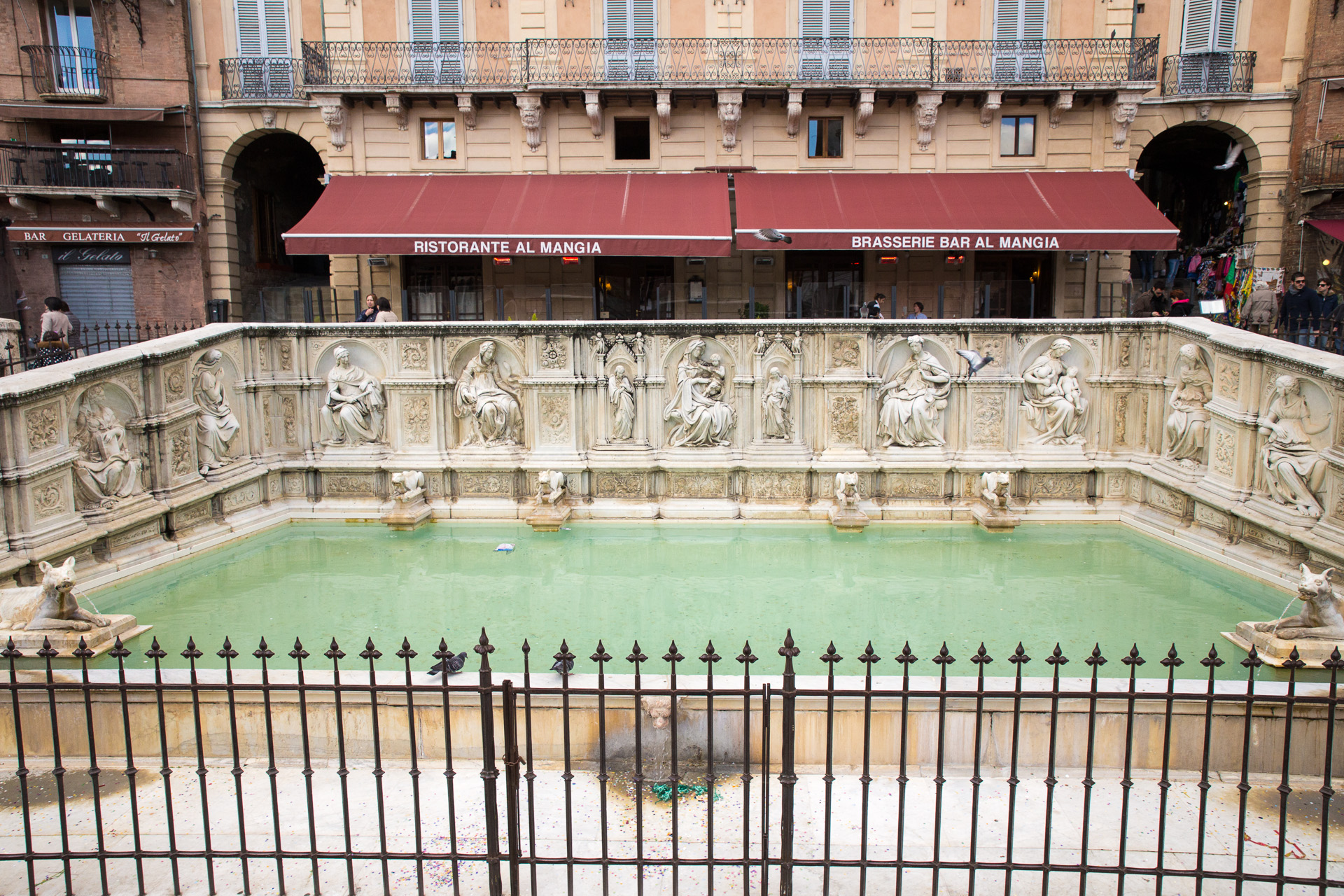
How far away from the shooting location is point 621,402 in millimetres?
12062

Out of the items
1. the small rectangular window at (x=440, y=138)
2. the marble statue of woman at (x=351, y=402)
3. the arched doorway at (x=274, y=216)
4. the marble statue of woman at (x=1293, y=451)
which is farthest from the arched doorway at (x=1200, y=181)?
the arched doorway at (x=274, y=216)

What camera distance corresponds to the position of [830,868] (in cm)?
489

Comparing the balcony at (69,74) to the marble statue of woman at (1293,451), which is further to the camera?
the balcony at (69,74)

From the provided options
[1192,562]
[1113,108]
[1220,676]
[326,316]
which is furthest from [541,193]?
[1220,676]

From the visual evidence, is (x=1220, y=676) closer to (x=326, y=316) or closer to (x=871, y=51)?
(x=871, y=51)

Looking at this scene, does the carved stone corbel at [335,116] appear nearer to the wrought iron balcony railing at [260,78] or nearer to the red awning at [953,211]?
the wrought iron balcony railing at [260,78]

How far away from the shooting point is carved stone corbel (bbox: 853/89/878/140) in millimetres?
18969

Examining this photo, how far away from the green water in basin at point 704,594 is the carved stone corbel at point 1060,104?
11479 mm

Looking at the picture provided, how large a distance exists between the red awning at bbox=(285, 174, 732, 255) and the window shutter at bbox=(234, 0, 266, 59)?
3.95 meters

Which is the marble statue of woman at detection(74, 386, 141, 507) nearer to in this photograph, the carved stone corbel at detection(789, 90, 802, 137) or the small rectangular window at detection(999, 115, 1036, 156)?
the carved stone corbel at detection(789, 90, 802, 137)

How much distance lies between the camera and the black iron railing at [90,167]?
20.9 metres

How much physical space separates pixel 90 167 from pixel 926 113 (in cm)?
1864

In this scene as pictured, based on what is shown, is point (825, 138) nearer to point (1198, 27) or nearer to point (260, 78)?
point (1198, 27)

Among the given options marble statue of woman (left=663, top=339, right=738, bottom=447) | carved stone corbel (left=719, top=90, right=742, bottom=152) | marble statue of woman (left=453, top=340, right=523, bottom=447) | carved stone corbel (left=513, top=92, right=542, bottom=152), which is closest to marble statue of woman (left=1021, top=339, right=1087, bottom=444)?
marble statue of woman (left=663, top=339, right=738, bottom=447)
